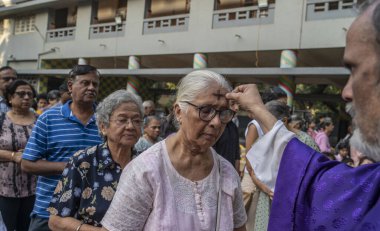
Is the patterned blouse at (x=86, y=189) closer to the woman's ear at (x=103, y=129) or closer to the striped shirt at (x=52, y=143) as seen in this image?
the woman's ear at (x=103, y=129)

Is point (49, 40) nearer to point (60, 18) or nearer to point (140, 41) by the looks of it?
point (60, 18)

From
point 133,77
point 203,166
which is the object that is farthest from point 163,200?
point 133,77

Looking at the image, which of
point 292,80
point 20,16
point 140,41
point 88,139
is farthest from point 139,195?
point 20,16

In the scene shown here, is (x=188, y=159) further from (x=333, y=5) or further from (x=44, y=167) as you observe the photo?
(x=333, y=5)

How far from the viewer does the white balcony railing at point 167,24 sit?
14781 mm

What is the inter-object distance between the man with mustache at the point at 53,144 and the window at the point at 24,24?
18777 mm

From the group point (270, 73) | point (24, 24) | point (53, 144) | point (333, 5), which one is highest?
point (24, 24)

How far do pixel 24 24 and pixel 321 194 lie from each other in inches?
852

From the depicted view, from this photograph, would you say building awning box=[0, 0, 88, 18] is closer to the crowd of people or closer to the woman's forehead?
the crowd of people

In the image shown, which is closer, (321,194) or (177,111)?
(321,194)

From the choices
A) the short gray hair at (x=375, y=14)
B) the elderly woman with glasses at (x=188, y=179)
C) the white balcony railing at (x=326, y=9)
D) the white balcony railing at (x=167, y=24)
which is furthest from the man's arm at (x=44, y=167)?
the white balcony railing at (x=167, y=24)

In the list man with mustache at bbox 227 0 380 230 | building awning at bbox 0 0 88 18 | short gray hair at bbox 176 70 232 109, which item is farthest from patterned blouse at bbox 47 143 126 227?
building awning at bbox 0 0 88 18

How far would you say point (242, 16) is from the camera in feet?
44.2

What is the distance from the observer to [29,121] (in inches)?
154
